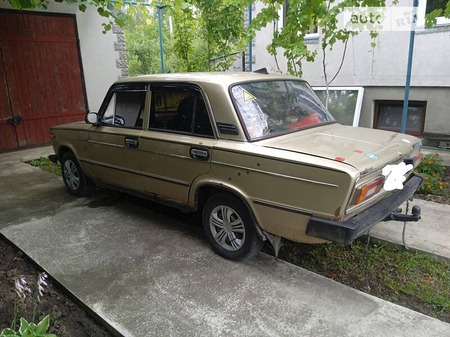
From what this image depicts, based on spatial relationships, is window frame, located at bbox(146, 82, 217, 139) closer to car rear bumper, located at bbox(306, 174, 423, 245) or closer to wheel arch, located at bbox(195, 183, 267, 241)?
wheel arch, located at bbox(195, 183, 267, 241)

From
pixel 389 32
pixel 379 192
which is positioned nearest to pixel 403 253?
pixel 379 192

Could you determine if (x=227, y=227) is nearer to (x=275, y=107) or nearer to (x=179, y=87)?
(x=275, y=107)

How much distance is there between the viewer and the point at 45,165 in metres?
7.42

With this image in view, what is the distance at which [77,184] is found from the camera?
534cm

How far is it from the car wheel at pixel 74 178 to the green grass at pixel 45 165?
149 centimetres

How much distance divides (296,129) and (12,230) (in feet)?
11.3

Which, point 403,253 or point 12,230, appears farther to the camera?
point 12,230

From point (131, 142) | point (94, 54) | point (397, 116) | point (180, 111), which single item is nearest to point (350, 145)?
point (180, 111)

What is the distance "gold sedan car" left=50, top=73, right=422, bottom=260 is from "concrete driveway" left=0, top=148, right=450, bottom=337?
364mm

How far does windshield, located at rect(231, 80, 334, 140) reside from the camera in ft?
10.7

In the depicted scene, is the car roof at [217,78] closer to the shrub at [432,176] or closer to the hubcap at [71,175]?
the hubcap at [71,175]

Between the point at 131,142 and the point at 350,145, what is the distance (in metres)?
2.37

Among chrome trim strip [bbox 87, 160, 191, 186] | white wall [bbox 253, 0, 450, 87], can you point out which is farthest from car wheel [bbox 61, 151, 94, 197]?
white wall [bbox 253, 0, 450, 87]

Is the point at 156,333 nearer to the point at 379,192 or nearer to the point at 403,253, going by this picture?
the point at 379,192
